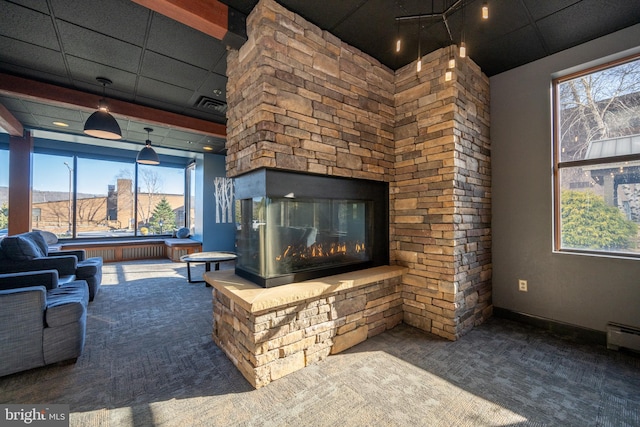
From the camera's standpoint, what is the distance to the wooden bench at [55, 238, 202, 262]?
641 centimetres

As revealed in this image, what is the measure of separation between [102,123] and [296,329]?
11.3ft

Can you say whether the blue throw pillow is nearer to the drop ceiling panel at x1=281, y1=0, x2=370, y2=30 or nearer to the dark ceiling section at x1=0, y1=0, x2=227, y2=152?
the dark ceiling section at x1=0, y1=0, x2=227, y2=152

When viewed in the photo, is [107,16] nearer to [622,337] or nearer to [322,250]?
[322,250]

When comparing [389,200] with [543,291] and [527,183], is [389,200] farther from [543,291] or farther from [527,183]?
[543,291]

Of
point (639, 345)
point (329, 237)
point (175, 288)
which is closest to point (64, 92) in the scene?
point (175, 288)

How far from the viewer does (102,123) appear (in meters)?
3.32

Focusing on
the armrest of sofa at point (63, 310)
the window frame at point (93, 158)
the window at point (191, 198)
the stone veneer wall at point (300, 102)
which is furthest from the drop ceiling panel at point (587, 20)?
the window frame at point (93, 158)

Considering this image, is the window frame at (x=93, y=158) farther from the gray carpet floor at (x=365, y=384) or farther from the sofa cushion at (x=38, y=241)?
the gray carpet floor at (x=365, y=384)

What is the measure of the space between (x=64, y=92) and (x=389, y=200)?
171 inches

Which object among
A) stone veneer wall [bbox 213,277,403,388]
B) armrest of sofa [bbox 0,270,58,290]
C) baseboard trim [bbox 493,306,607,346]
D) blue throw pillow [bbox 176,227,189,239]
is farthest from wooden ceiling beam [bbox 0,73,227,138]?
baseboard trim [bbox 493,306,607,346]

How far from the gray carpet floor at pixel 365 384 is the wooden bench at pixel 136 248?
13.7 feet

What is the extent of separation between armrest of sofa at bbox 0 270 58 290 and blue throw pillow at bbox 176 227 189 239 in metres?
4.94

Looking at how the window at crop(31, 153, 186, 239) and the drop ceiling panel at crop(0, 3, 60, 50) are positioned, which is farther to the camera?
the window at crop(31, 153, 186, 239)

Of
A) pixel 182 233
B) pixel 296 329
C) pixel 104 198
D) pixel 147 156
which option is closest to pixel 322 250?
pixel 296 329
